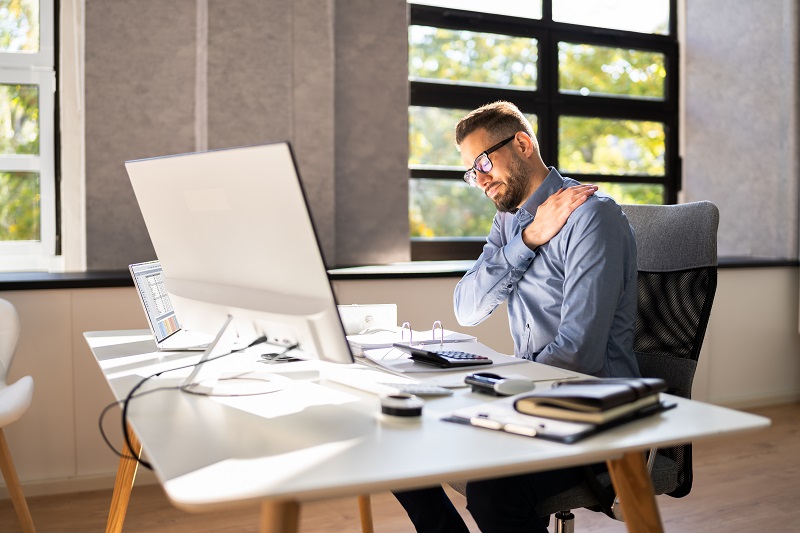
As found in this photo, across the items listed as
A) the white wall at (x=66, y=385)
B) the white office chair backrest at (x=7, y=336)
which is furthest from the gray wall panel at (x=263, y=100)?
the white office chair backrest at (x=7, y=336)

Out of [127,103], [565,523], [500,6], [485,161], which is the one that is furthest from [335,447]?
[500,6]

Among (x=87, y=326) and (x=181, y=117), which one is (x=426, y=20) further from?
(x=87, y=326)

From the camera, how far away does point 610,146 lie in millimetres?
4945

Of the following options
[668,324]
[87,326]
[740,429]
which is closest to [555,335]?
[668,324]

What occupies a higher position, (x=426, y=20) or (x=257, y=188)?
(x=426, y=20)

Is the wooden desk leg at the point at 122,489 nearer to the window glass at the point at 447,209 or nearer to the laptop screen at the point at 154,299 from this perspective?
the laptop screen at the point at 154,299

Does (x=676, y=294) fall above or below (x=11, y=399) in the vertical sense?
above

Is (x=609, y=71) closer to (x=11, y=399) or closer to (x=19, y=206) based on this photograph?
(x=19, y=206)

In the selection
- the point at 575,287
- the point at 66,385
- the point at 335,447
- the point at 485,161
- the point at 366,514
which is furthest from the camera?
the point at 66,385

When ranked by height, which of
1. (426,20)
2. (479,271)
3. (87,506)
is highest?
(426,20)

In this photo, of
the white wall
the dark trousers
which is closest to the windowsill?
the white wall

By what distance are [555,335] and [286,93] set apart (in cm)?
207

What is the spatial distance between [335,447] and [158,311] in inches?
42.0

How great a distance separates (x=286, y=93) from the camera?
3.69 metres
